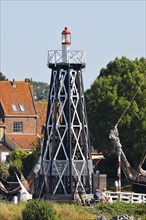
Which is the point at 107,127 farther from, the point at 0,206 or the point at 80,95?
the point at 0,206

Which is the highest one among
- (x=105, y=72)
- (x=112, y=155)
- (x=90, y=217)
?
(x=105, y=72)

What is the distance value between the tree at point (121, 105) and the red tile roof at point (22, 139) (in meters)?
21.5

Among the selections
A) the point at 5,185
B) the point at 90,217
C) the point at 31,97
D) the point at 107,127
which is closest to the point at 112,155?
the point at 107,127

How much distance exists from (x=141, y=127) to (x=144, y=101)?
2.44 m

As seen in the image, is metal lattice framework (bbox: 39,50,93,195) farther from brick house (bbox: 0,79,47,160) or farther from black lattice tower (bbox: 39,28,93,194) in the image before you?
brick house (bbox: 0,79,47,160)

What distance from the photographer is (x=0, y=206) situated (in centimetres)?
5078

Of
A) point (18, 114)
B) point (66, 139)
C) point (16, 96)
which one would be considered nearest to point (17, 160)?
point (18, 114)

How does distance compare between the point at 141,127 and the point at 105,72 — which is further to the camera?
the point at 105,72

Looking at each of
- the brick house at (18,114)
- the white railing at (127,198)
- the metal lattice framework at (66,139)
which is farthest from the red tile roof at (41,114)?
the white railing at (127,198)

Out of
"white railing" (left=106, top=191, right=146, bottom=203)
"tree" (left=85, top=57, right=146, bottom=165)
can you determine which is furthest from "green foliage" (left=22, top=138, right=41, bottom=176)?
"white railing" (left=106, top=191, right=146, bottom=203)

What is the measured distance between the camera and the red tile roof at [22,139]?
106 meters

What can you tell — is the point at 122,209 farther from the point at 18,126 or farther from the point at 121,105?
the point at 18,126

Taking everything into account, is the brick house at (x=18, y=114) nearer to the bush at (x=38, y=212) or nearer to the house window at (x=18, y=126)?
the house window at (x=18, y=126)

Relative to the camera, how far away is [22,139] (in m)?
108
